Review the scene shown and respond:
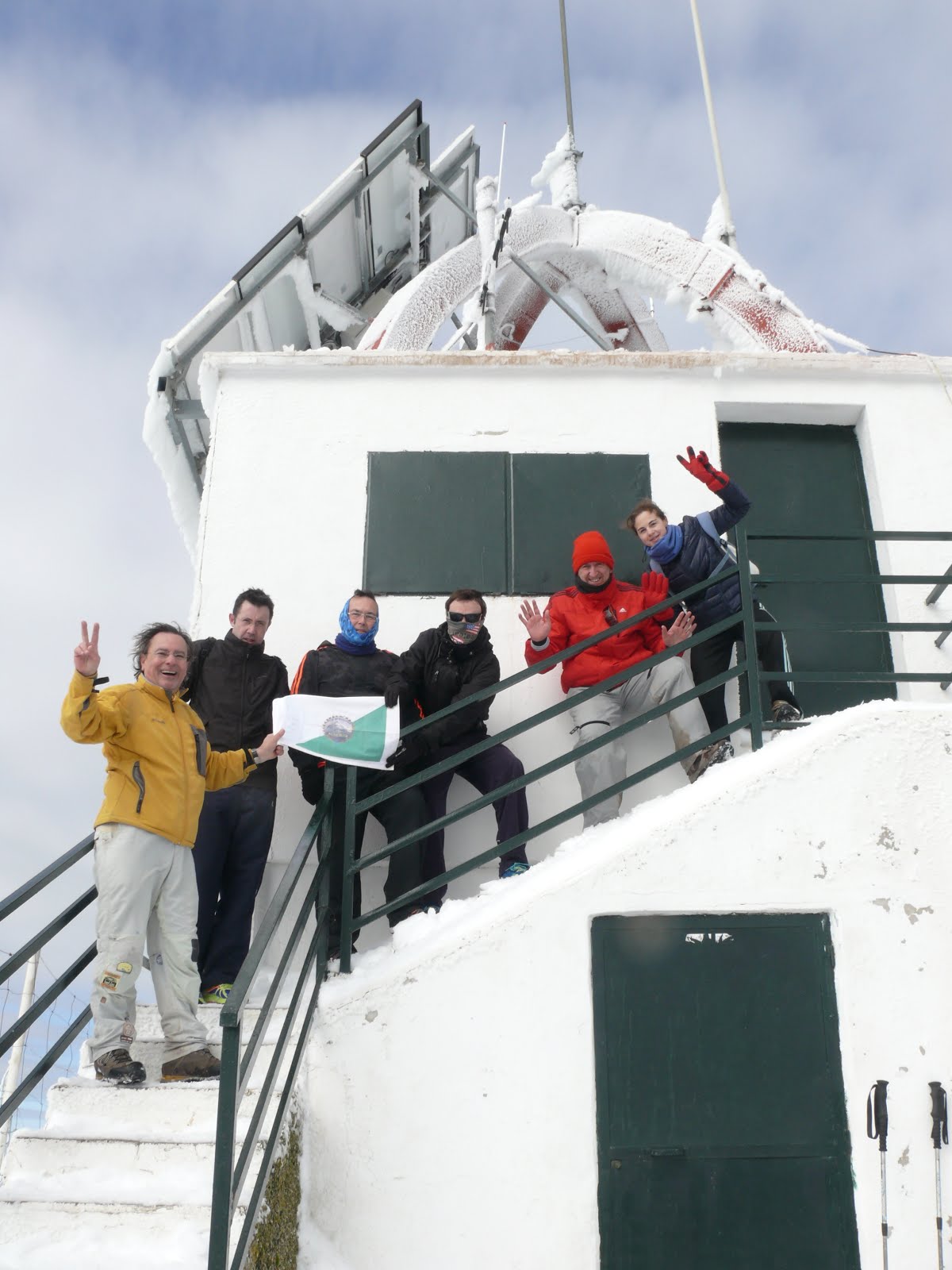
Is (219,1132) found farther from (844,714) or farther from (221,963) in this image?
(844,714)

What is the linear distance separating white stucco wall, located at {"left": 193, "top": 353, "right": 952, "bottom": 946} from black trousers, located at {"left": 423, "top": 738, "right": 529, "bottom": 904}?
2.94ft

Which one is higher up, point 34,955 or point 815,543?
point 815,543

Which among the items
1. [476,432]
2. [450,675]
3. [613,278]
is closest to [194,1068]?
[450,675]

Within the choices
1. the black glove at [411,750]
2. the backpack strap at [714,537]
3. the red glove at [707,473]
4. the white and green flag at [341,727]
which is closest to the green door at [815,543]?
the backpack strap at [714,537]

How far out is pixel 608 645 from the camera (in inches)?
228

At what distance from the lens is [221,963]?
498cm

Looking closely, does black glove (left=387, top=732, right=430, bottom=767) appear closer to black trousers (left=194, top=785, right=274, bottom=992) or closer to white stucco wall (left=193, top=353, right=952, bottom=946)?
black trousers (left=194, top=785, right=274, bottom=992)

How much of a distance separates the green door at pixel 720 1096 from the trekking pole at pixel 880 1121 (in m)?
0.10

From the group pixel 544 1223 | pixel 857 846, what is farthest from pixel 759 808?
pixel 544 1223

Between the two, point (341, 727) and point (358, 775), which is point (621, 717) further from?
point (341, 727)

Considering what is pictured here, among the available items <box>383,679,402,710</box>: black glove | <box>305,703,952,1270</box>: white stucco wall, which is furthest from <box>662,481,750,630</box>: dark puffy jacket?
<box>383,679,402,710</box>: black glove

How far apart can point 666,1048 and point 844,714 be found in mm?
1657

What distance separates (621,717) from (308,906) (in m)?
2.15

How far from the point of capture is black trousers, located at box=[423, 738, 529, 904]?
5.50 m
